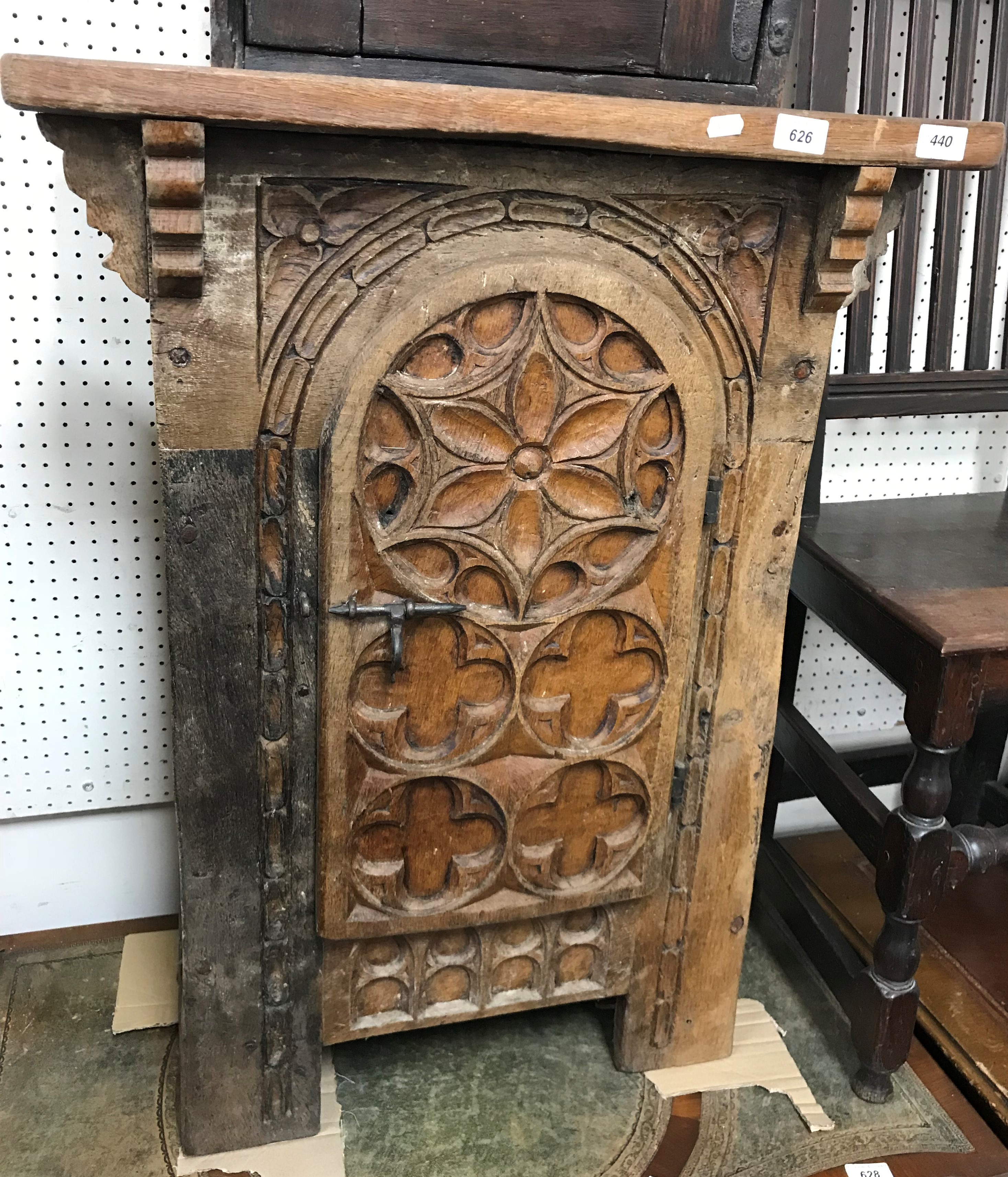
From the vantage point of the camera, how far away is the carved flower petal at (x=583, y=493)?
140cm

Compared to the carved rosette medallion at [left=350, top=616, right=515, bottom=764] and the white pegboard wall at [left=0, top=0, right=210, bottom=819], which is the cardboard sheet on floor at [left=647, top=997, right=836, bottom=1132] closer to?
the carved rosette medallion at [left=350, top=616, right=515, bottom=764]

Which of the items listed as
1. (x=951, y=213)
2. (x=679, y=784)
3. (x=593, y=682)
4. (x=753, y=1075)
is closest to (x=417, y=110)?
(x=593, y=682)

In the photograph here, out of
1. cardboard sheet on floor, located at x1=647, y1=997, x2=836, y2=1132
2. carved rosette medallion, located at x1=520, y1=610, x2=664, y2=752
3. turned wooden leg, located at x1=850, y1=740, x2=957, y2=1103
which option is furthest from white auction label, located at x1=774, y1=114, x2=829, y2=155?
cardboard sheet on floor, located at x1=647, y1=997, x2=836, y2=1132

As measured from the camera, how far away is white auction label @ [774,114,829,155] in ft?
4.09

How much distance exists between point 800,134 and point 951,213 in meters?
0.79

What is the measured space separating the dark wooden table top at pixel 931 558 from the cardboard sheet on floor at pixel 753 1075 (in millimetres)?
808

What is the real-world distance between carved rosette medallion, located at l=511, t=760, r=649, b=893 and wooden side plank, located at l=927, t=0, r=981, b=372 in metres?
0.98

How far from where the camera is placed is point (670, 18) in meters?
1.31

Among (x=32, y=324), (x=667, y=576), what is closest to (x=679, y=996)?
(x=667, y=576)

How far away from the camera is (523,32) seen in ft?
4.18

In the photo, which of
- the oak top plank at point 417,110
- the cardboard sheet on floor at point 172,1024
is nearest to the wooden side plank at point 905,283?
the oak top plank at point 417,110

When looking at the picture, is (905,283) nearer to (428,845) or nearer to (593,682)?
(593,682)

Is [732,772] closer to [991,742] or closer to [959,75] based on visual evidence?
[991,742]

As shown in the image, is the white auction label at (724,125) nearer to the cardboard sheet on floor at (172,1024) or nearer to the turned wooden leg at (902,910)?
the turned wooden leg at (902,910)
